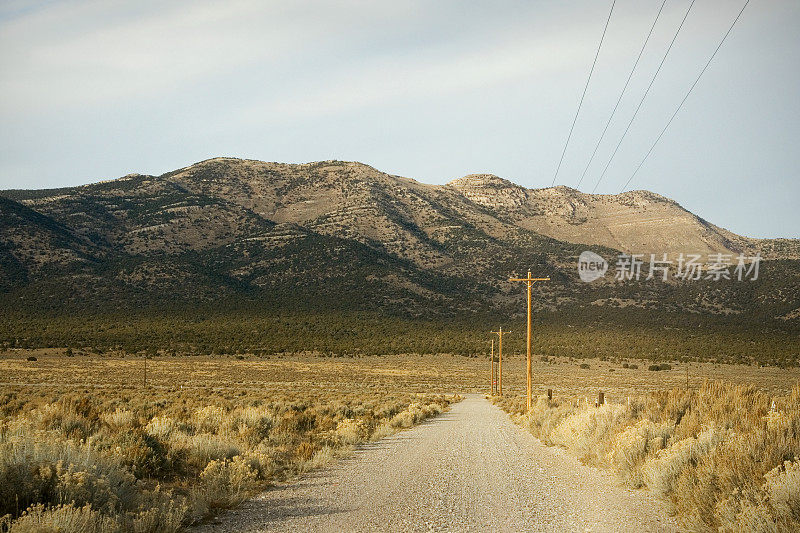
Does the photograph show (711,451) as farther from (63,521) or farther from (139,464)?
(139,464)

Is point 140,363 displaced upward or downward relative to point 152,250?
downward

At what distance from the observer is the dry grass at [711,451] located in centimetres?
654

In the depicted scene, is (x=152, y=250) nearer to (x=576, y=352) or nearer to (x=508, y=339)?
(x=508, y=339)

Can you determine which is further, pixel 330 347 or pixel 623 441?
pixel 330 347

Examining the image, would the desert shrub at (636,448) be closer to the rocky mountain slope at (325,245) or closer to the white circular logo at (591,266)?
the rocky mountain slope at (325,245)

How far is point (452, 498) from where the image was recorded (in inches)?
380

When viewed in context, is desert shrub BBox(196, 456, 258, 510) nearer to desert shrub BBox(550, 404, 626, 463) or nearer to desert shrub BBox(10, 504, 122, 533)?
desert shrub BBox(10, 504, 122, 533)

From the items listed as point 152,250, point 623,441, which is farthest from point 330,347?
point 623,441

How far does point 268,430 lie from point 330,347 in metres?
62.6

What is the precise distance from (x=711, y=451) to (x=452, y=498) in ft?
12.5

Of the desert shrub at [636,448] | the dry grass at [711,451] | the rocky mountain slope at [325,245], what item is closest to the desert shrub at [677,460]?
the dry grass at [711,451]

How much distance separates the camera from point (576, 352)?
257ft

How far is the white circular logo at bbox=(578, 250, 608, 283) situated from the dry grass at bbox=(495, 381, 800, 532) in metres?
97.8

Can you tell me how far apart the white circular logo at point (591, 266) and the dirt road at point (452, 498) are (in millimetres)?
99188
